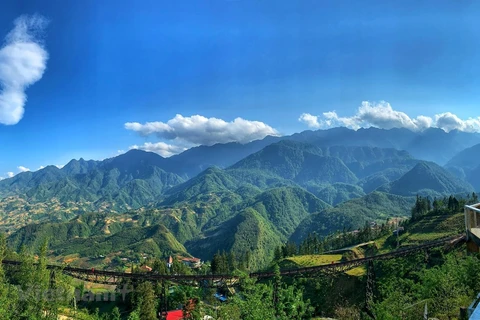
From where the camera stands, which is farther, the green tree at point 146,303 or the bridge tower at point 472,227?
the green tree at point 146,303

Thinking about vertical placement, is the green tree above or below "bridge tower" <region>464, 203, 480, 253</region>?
below

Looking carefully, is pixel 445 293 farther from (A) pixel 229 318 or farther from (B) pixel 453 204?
(B) pixel 453 204

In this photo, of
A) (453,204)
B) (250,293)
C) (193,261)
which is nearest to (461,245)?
(250,293)

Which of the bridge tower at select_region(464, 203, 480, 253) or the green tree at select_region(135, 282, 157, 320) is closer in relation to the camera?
the bridge tower at select_region(464, 203, 480, 253)

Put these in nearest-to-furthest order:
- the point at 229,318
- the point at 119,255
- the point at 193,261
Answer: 1. the point at 229,318
2. the point at 193,261
3. the point at 119,255

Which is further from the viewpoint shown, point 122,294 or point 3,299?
point 122,294

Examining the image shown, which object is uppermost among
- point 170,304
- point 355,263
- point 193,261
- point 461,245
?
point 461,245

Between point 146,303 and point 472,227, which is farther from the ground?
point 472,227

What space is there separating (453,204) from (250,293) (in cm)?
10847

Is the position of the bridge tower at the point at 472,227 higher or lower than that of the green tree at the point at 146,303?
higher

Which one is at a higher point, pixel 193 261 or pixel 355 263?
pixel 355 263

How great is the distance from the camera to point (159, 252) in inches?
7687

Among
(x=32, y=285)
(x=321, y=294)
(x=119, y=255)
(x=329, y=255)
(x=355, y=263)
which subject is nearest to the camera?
(x=32, y=285)

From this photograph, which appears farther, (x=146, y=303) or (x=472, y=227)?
(x=146, y=303)
